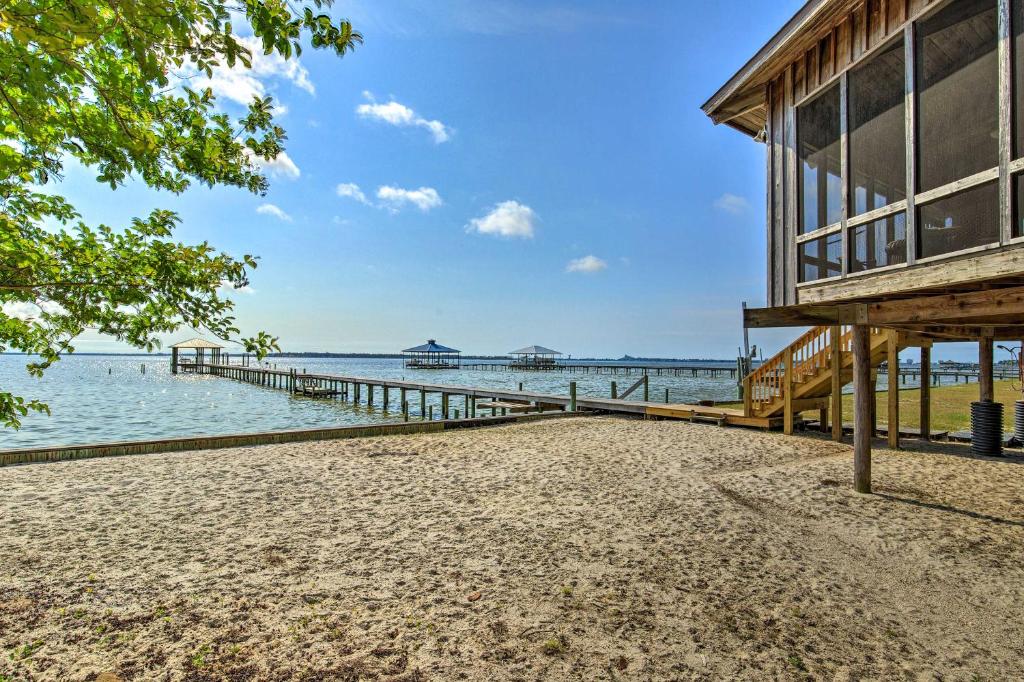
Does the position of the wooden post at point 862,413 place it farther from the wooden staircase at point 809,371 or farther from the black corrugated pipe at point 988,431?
the black corrugated pipe at point 988,431

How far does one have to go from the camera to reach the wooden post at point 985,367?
31.6 feet

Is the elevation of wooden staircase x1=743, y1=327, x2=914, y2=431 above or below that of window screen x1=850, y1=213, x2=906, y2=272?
below

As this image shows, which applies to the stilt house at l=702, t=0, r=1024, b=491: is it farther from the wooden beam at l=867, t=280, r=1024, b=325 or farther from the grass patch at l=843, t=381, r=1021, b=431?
the grass patch at l=843, t=381, r=1021, b=431

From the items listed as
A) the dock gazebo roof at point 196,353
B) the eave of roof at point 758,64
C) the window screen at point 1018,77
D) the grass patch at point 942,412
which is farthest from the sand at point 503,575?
the dock gazebo roof at point 196,353

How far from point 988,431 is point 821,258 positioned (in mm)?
6787

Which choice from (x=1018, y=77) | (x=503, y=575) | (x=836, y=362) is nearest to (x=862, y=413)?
(x=836, y=362)

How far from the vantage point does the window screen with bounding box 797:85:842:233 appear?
19.8 ft

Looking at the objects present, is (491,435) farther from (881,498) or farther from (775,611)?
(775,611)

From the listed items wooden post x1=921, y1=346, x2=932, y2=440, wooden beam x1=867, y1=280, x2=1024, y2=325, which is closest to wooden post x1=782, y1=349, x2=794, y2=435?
wooden post x1=921, y1=346, x2=932, y2=440

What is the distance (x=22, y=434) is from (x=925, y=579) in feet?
74.1

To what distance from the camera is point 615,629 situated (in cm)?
341

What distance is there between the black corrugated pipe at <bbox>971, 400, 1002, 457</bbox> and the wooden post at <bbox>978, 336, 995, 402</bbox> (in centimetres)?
23

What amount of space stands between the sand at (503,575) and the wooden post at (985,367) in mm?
2747

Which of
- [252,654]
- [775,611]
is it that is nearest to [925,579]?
[775,611]
